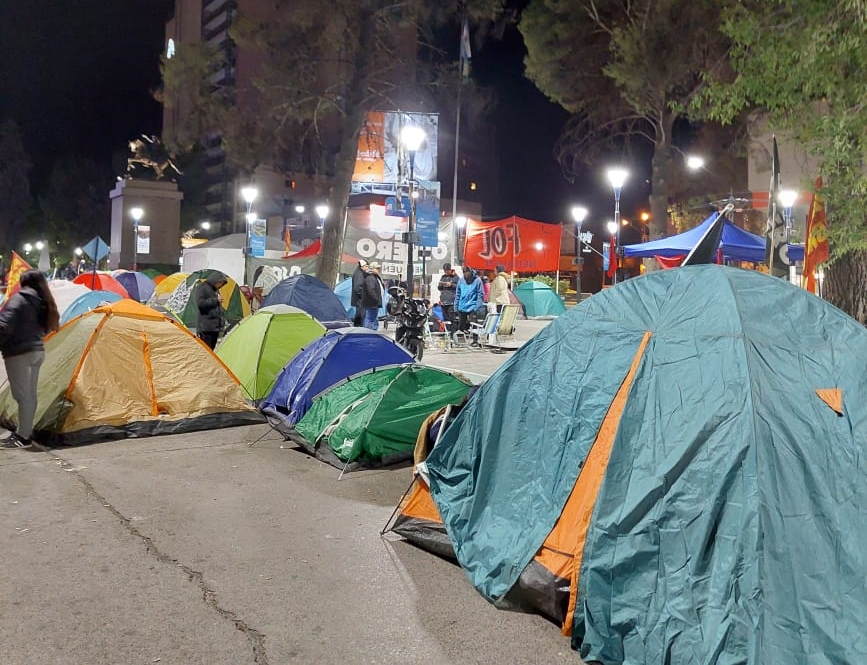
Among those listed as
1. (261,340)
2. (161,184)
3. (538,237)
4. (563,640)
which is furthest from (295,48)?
(161,184)

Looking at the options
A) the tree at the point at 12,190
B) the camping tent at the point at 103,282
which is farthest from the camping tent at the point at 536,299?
the tree at the point at 12,190

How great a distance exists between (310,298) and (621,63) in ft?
37.8

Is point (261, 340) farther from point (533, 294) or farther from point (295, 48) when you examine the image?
point (533, 294)

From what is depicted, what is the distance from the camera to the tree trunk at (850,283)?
7398 mm

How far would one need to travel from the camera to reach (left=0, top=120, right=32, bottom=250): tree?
77.6 meters

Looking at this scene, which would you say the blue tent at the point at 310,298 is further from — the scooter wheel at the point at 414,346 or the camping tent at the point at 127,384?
the camping tent at the point at 127,384

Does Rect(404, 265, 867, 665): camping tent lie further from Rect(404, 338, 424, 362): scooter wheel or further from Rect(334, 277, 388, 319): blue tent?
Rect(334, 277, 388, 319): blue tent

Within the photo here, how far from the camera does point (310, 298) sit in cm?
1599

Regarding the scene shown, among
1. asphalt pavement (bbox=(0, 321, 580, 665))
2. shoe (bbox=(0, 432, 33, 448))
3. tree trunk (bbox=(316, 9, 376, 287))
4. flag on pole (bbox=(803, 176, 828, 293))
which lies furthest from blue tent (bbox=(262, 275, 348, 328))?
flag on pole (bbox=(803, 176, 828, 293))

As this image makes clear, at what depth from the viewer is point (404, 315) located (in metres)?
13.0

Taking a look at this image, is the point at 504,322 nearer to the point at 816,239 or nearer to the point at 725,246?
the point at 725,246

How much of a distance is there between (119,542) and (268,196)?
7433cm

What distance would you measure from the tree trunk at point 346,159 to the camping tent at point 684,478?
1461 cm

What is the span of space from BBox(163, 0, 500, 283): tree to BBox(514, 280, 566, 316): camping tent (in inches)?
396
